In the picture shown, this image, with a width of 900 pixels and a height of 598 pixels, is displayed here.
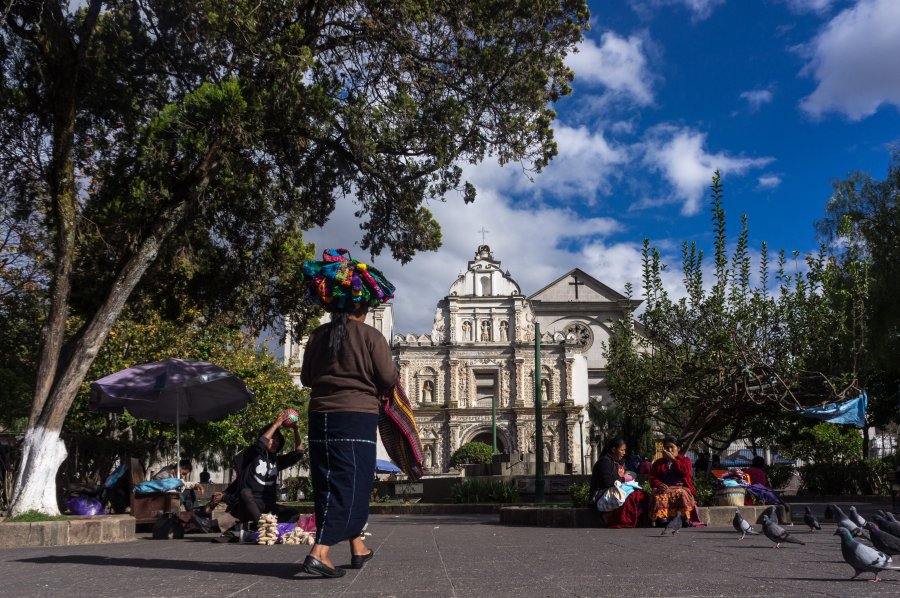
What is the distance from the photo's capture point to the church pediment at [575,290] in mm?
45750

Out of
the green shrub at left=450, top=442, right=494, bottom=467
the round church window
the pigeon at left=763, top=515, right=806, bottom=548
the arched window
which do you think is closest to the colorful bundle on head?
the pigeon at left=763, top=515, right=806, bottom=548

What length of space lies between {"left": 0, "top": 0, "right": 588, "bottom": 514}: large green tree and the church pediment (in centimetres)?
3568

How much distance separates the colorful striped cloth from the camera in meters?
4.41

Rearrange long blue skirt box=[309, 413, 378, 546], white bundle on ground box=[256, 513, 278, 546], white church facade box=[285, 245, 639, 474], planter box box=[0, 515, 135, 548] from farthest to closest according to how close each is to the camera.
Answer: white church facade box=[285, 245, 639, 474]
planter box box=[0, 515, 135, 548]
white bundle on ground box=[256, 513, 278, 546]
long blue skirt box=[309, 413, 378, 546]

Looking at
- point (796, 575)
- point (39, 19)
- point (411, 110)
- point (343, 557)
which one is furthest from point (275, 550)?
point (39, 19)

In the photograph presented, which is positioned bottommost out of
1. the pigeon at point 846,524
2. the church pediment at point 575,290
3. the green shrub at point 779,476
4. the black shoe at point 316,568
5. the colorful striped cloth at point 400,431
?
the green shrub at point 779,476

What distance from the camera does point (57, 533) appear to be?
23.5 feet

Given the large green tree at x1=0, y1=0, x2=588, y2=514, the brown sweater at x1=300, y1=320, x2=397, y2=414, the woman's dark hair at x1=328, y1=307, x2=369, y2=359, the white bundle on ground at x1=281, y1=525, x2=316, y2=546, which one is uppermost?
the large green tree at x1=0, y1=0, x2=588, y2=514

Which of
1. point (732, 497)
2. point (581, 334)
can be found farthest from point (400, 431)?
point (581, 334)

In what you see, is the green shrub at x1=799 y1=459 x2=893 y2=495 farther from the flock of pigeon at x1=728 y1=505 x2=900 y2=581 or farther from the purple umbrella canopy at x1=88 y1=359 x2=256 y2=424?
the purple umbrella canopy at x1=88 y1=359 x2=256 y2=424

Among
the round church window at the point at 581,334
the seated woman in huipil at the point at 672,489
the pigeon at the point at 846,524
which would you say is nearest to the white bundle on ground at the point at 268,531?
the seated woman in huipil at the point at 672,489

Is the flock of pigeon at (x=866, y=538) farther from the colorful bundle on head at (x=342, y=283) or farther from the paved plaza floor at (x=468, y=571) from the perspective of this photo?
the colorful bundle on head at (x=342, y=283)

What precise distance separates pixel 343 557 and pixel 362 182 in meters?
6.40

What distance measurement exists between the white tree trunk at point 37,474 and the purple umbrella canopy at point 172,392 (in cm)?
173
